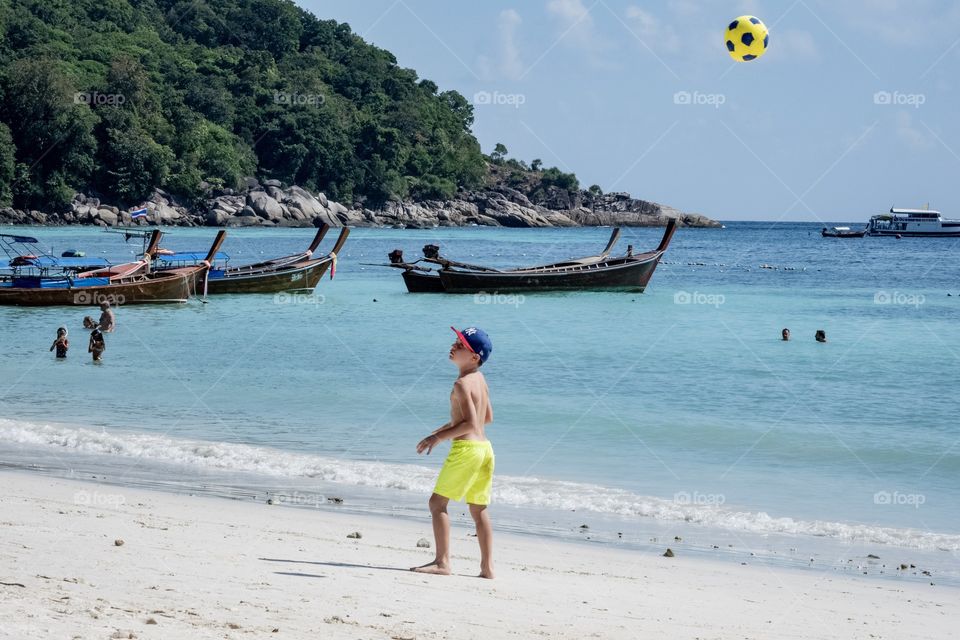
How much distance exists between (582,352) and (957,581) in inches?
699

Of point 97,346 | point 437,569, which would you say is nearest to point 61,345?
point 97,346

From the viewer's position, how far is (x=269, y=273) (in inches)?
1522

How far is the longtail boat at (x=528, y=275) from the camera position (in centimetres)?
3978

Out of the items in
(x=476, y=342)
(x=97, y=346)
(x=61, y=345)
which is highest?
(x=476, y=342)

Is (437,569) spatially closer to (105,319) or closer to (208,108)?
(105,319)

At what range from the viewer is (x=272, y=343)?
26.6 metres

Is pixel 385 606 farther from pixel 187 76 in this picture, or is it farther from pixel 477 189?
pixel 477 189

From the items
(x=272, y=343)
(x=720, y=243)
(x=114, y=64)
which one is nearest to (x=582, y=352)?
(x=272, y=343)

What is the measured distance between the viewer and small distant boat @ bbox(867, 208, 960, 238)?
131 m

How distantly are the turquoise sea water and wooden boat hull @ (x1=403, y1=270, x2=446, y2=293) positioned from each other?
2262 mm

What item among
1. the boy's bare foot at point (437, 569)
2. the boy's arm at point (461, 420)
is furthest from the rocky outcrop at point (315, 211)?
the boy's arm at point (461, 420)

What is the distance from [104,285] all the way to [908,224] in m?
116

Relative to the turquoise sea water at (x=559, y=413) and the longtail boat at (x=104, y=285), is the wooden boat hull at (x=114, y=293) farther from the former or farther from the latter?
the turquoise sea water at (x=559, y=413)

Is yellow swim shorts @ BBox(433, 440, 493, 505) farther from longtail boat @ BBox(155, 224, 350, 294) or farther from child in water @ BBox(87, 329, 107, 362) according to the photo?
longtail boat @ BBox(155, 224, 350, 294)
